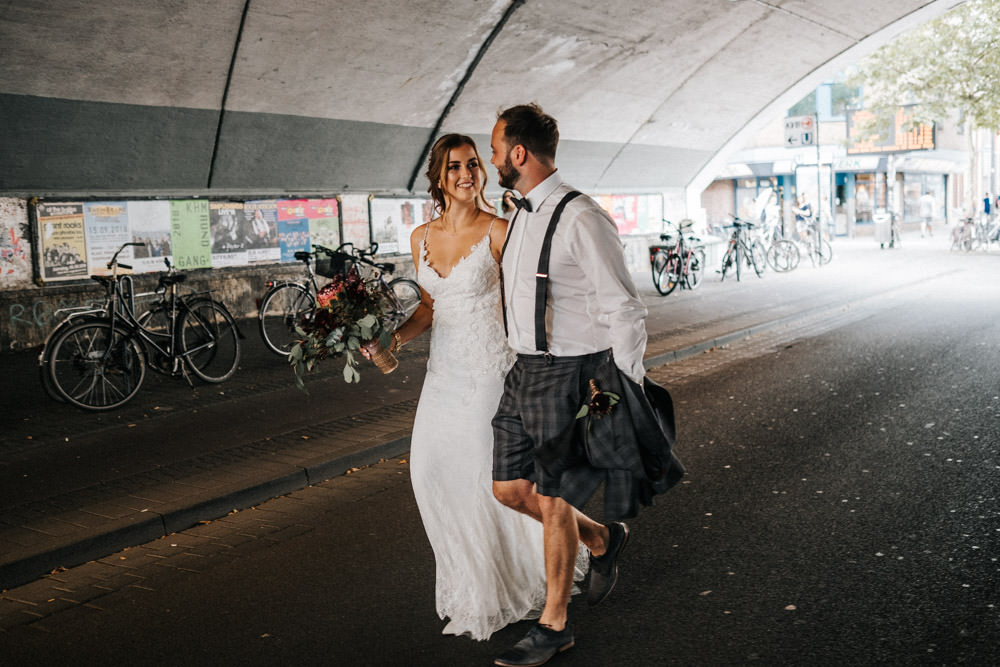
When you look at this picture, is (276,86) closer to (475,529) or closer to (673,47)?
(673,47)

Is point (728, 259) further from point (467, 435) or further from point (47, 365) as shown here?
point (467, 435)

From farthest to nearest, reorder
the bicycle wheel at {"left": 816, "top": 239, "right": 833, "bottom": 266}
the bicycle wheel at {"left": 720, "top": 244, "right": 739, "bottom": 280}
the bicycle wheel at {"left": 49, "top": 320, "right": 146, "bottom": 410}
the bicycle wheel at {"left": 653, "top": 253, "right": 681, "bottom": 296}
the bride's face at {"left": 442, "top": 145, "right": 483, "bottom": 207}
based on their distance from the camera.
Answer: the bicycle wheel at {"left": 816, "top": 239, "right": 833, "bottom": 266}
the bicycle wheel at {"left": 720, "top": 244, "right": 739, "bottom": 280}
the bicycle wheel at {"left": 653, "top": 253, "right": 681, "bottom": 296}
the bicycle wheel at {"left": 49, "top": 320, "right": 146, "bottom": 410}
the bride's face at {"left": 442, "top": 145, "right": 483, "bottom": 207}

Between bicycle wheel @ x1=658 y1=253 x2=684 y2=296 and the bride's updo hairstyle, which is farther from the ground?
the bride's updo hairstyle

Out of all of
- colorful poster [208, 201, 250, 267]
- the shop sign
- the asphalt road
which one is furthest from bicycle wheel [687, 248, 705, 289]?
the shop sign

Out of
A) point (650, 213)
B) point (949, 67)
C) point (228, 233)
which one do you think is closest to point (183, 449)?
point (228, 233)

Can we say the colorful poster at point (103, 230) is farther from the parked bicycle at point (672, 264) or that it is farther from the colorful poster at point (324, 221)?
the parked bicycle at point (672, 264)

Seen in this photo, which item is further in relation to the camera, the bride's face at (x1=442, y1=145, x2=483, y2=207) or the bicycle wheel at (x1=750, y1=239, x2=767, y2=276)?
the bicycle wheel at (x1=750, y1=239, x2=767, y2=276)

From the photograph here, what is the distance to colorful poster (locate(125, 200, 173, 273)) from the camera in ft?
39.9

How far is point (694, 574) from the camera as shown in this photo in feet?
14.0

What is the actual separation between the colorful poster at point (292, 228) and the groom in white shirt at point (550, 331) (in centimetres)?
1096

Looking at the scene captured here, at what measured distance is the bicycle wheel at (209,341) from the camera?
29.8 ft

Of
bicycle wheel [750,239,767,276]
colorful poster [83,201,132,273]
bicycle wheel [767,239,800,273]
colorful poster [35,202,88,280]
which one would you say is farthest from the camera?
bicycle wheel [767,239,800,273]

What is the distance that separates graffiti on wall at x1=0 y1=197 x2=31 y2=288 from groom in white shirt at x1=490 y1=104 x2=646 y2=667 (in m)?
9.33

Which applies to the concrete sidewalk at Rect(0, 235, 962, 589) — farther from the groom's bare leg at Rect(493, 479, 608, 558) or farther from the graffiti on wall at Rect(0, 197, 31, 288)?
the groom's bare leg at Rect(493, 479, 608, 558)
